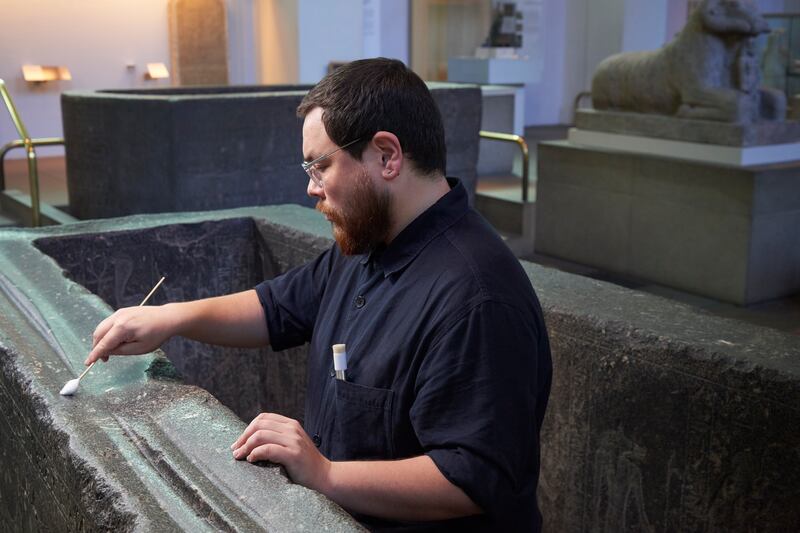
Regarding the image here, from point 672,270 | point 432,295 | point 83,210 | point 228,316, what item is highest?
point 432,295

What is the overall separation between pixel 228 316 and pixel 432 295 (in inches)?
25.9

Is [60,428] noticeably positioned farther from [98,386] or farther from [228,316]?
[228,316]

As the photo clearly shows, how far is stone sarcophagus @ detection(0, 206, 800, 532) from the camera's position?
56.4 inches

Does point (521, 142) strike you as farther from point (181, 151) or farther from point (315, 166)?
point (315, 166)

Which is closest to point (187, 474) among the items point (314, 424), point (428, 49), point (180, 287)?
point (314, 424)

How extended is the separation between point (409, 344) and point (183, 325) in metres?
0.63

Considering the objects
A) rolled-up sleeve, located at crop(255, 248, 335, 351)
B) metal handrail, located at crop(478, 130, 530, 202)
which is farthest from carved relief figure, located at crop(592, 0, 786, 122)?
rolled-up sleeve, located at crop(255, 248, 335, 351)

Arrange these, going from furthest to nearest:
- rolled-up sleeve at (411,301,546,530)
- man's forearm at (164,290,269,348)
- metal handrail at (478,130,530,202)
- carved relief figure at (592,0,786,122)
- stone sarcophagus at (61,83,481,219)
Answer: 1. metal handrail at (478,130,530,202)
2. carved relief figure at (592,0,786,122)
3. stone sarcophagus at (61,83,481,219)
4. man's forearm at (164,290,269,348)
5. rolled-up sleeve at (411,301,546,530)

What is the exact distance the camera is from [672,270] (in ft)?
21.7

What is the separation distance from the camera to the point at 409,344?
1.55 m

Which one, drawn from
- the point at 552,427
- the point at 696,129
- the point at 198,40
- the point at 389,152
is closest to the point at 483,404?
the point at 389,152

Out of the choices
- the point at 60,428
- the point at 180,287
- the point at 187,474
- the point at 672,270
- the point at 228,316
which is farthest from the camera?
the point at 672,270

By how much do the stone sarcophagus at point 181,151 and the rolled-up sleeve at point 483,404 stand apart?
4.37 metres

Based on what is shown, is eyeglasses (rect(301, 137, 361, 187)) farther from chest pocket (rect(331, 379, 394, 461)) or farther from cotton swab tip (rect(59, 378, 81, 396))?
cotton swab tip (rect(59, 378, 81, 396))
